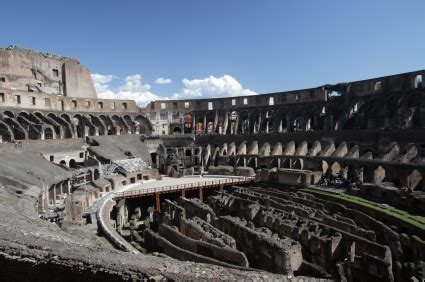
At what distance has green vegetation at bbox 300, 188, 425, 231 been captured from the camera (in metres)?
22.0

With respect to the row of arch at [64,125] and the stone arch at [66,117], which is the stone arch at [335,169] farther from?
the stone arch at [66,117]

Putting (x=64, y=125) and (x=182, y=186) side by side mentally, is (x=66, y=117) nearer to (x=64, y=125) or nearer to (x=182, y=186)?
(x=64, y=125)

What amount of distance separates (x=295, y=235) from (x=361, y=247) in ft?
13.0

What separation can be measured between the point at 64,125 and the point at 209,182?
72.0 feet

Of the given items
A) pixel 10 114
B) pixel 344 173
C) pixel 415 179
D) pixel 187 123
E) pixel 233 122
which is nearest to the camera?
pixel 415 179

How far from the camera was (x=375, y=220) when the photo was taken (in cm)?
2322

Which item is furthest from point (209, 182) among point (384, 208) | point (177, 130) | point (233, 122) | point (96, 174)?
point (177, 130)

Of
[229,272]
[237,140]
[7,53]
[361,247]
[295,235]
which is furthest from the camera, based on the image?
[237,140]

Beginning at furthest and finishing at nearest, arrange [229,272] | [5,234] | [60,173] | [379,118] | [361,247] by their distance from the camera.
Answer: [379,118] < [60,173] < [361,247] < [5,234] < [229,272]

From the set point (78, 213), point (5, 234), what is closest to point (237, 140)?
point (78, 213)

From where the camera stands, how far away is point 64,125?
1875 inches

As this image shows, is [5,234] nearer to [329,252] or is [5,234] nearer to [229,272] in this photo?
[229,272]

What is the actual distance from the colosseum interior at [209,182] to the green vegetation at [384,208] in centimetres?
15

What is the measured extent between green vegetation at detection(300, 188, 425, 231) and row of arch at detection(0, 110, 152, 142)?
31.8 meters
